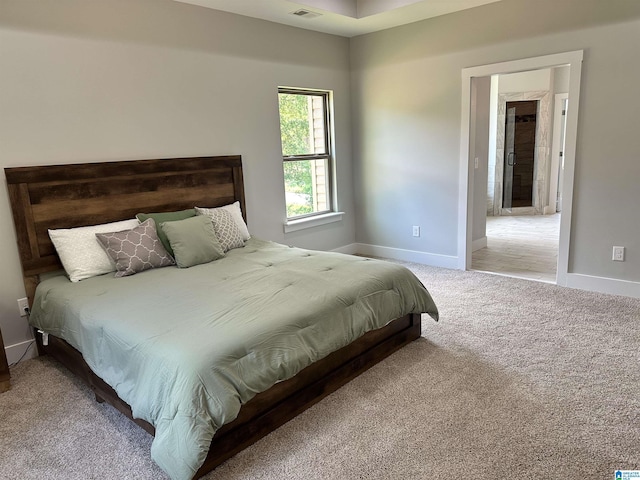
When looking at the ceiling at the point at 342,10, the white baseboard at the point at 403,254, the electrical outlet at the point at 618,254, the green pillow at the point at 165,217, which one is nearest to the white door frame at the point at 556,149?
the white baseboard at the point at 403,254

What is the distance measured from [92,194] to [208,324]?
1.78 m

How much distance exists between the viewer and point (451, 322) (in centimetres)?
342

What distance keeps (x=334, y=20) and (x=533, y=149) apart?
5175 mm

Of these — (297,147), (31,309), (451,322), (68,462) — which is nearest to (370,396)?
(451,322)

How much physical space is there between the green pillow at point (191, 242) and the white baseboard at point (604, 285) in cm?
312

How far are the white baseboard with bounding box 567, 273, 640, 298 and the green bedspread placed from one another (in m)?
1.70

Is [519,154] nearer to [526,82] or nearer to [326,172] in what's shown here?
[526,82]

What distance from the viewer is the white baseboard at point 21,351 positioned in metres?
3.07

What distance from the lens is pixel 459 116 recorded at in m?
4.50

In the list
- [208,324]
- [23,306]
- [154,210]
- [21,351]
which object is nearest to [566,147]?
[208,324]

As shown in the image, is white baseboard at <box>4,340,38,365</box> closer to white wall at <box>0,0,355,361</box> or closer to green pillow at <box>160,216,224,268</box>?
white wall at <box>0,0,355,361</box>

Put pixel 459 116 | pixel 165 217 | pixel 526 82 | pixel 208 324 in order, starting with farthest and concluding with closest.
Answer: pixel 526 82 → pixel 459 116 → pixel 165 217 → pixel 208 324

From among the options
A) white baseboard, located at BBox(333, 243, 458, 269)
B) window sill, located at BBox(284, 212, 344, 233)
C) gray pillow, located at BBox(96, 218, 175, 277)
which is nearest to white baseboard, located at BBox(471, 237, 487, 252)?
white baseboard, located at BBox(333, 243, 458, 269)

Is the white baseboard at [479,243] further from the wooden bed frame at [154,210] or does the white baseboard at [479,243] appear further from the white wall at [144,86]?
the wooden bed frame at [154,210]
